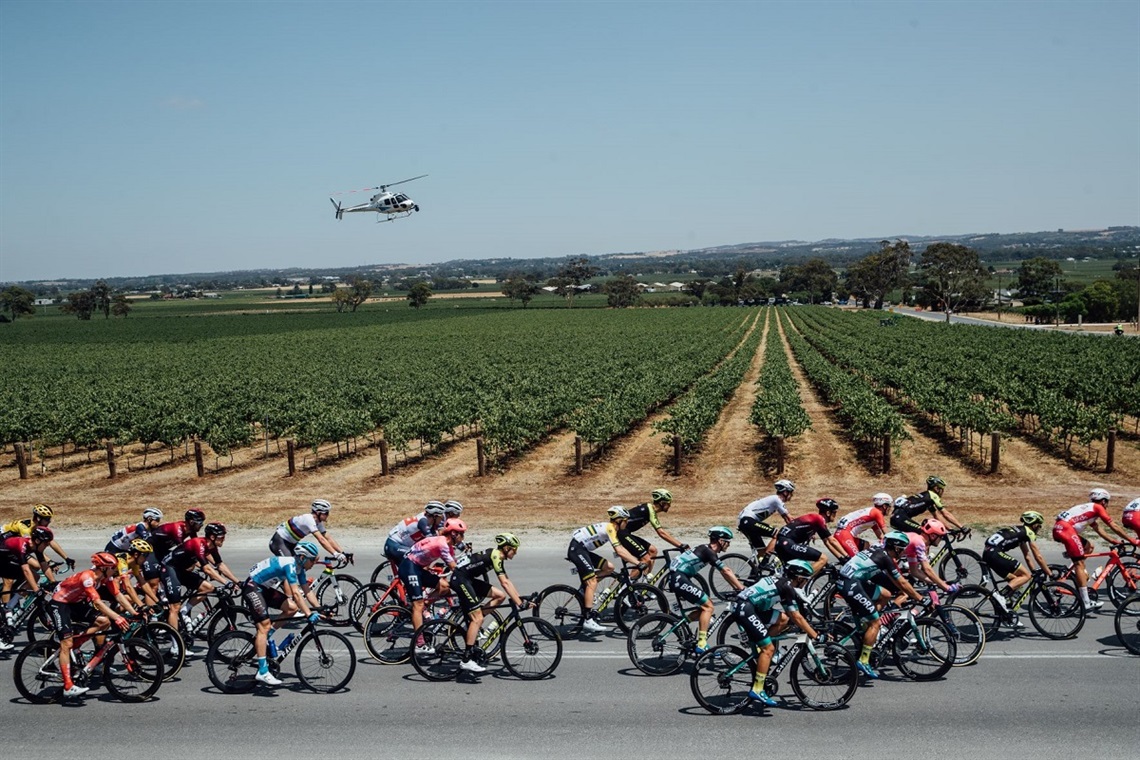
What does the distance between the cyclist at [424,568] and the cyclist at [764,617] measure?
3.80 metres

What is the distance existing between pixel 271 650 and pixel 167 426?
67.9ft

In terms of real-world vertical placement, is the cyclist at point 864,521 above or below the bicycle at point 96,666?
above

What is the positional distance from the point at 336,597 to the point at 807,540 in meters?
7.00

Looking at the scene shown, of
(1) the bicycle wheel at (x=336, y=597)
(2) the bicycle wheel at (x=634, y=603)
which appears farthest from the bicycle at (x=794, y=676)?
(1) the bicycle wheel at (x=336, y=597)

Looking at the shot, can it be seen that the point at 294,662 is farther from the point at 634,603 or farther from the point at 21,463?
the point at 21,463

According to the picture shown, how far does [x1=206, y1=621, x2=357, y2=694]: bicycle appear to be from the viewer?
1104 cm

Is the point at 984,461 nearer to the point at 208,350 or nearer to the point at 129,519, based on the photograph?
the point at 129,519

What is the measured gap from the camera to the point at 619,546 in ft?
41.6

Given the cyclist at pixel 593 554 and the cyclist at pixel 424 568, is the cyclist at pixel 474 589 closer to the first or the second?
the cyclist at pixel 424 568

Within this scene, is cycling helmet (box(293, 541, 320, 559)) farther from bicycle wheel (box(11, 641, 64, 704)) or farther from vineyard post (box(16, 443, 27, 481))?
vineyard post (box(16, 443, 27, 481))

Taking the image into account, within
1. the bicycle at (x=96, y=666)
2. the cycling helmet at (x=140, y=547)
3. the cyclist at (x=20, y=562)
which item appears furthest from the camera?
the cyclist at (x=20, y=562)

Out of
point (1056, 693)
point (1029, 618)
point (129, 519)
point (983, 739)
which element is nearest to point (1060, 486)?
point (1029, 618)

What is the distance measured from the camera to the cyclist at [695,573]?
36.9ft

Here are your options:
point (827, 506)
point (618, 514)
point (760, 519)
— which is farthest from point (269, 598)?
point (827, 506)
